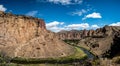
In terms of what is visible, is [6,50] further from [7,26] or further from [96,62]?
[96,62]

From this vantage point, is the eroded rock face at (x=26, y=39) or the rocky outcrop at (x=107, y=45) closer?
the rocky outcrop at (x=107, y=45)

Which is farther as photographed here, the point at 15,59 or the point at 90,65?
the point at 15,59

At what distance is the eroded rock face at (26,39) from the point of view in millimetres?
93250

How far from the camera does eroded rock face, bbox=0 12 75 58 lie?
93250mm

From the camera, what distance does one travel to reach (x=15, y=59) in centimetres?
8406

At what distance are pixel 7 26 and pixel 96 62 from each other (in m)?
68.5

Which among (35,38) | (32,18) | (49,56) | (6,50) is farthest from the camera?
(32,18)

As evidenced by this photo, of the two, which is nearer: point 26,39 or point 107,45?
point 26,39

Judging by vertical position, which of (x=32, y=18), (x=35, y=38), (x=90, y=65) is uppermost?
(x=32, y=18)

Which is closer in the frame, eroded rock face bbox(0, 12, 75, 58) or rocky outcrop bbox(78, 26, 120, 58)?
rocky outcrop bbox(78, 26, 120, 58)

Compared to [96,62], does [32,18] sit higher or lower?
higher

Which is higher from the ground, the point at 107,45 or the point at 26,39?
the point at 26,39

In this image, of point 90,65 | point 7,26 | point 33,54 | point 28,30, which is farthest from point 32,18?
point 90,65

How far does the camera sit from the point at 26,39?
104 m
